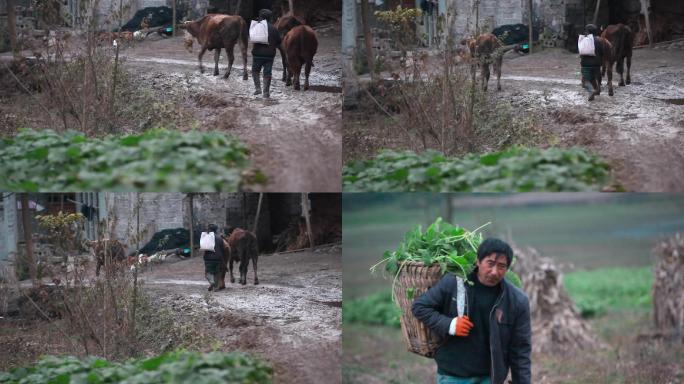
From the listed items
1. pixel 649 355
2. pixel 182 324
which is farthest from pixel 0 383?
pixel 649 355

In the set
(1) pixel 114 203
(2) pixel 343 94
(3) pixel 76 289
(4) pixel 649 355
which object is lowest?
(4) pixel 649 355

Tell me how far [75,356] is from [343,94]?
2430mm

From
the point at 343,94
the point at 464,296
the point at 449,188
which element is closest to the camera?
the point at 464,296

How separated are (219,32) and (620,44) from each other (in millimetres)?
2714

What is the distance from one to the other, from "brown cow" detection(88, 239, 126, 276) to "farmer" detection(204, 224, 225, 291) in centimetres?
54

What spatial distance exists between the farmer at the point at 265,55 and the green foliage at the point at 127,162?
1.88 ft

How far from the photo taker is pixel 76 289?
7.62 metres

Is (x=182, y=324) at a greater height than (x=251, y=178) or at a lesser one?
lesser

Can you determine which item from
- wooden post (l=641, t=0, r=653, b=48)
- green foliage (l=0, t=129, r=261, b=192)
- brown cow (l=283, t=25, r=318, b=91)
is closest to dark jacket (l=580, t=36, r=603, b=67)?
wooden post (l=641, t=0, r=653, b=48)

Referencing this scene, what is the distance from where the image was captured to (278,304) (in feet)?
24.8

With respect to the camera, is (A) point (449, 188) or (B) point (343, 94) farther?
(B) point (343, 94)

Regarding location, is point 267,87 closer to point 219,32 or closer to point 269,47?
point 269,47

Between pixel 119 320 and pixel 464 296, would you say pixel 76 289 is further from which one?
pixel 464 296

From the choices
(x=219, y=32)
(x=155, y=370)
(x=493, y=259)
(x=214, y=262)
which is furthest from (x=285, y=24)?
(x=493, y=259)
